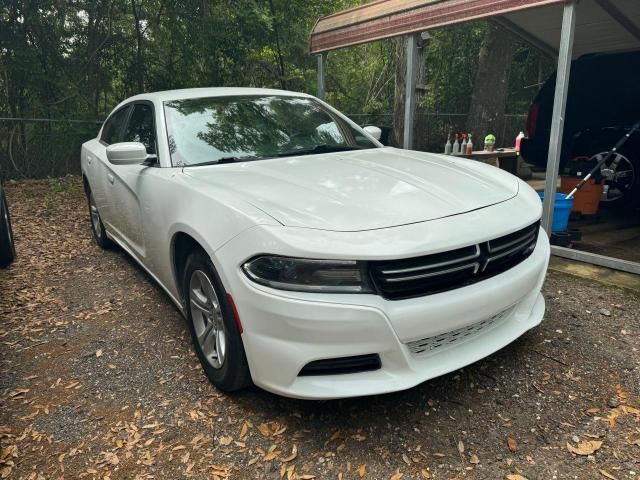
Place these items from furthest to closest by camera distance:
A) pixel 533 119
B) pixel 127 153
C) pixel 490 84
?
pixel 490 84 < pixel 533 119 < pixel 127 153

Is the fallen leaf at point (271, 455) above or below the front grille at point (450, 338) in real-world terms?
below

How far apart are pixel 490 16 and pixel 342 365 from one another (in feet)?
12.7

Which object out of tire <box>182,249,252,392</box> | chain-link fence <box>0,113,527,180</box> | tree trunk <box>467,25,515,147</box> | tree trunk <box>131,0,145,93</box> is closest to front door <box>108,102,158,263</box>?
tire <box>182,249,252,392</box>

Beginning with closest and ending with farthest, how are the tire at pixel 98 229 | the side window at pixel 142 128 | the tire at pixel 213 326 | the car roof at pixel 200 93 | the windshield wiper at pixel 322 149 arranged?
the tire at pixel 213 326, the windshield wiper at pixel 322 149, the side window at pixel 142 128, the car roof at pixel 200 93, the tire at pixel 98 229

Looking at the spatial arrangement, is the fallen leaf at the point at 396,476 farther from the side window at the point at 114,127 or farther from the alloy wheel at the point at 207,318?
the side window at the point at 114,127

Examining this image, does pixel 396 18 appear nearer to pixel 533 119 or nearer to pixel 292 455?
pixel 533 119

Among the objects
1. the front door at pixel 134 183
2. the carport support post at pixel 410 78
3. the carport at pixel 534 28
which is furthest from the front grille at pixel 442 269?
the carport support post at pixel 410 78

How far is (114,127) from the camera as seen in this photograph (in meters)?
4.54

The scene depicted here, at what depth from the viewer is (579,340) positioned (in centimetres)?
298

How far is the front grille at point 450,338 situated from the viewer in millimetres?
2088

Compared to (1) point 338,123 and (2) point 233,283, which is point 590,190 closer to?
(1) point 338,123

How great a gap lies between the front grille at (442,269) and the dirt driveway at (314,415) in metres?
0.68

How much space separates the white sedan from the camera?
197 cm

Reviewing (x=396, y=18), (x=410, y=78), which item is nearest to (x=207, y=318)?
(x=410, y=78)
